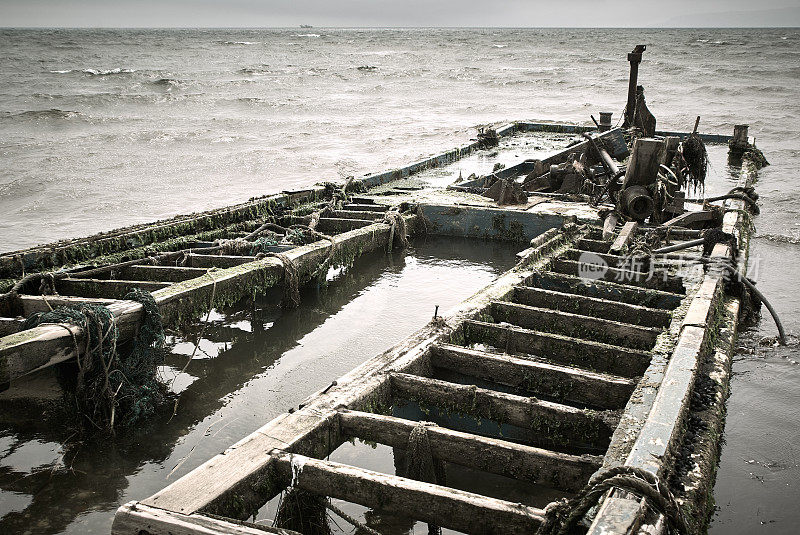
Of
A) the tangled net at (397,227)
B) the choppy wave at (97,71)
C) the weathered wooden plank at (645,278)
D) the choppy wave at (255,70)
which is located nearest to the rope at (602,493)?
the weathered wooden plank at (645,278)

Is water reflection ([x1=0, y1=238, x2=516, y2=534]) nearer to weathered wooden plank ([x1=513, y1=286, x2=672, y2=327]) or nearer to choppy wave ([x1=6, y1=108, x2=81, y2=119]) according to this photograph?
weathered wooden plank ([x1=513, y1=286, x2=672, y2=327])

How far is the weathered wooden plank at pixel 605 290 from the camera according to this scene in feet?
19.1

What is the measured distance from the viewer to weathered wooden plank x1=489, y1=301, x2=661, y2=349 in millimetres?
5047

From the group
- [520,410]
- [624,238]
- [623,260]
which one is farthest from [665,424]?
[624,238]

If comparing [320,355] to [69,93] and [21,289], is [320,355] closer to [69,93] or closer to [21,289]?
[21,289]

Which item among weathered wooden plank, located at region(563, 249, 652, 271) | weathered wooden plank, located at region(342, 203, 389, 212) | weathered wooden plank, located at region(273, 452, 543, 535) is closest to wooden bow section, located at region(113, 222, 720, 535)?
weathered wooden plank, located at region(273, 452, 543, 535)

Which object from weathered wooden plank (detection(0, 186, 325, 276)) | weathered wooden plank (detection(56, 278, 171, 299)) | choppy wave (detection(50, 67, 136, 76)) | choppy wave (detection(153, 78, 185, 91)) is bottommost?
weathered wooden plank (detection(56, 278, 171, 299))

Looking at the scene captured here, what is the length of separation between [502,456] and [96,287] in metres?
4.20

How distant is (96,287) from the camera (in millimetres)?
5762

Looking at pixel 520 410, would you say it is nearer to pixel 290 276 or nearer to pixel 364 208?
pixel 290 276

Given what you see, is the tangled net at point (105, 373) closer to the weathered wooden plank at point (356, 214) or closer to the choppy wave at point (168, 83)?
the weathered wooden plank at point (356, 214)

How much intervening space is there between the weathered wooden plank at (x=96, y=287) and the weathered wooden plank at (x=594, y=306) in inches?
133

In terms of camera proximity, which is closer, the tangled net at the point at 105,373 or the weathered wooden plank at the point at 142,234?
the tangled net at the point at 105,373

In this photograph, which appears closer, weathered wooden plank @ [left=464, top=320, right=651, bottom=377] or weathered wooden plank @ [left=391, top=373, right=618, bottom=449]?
weathered wooden plank @ [left=391, top=373, right=618, bottom=449]
